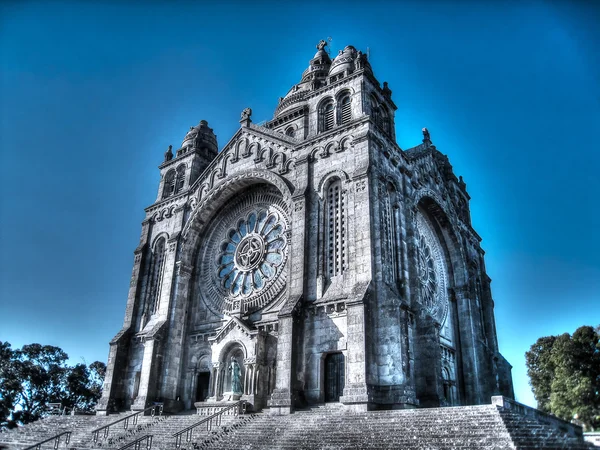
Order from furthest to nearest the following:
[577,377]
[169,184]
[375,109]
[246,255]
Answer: [169,184] < [577,377] < [246,255] < [375,109]

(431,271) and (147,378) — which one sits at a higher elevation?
(431,271)

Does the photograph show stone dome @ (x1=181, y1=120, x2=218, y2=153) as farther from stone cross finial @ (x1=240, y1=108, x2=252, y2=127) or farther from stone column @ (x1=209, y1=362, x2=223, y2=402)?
stone column @ (x1=209, y1=362, x2=223, y2=402)

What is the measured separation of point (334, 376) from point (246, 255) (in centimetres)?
966

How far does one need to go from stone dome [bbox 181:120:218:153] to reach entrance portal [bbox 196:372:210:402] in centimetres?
1568

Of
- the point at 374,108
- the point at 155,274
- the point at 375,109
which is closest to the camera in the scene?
the point at 374,108

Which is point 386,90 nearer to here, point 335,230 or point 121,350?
point 335,230

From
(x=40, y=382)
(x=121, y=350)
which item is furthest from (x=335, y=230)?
(x=40, y=382)

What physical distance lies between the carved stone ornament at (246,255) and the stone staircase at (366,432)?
7.01 m

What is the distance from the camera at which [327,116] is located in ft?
89.8

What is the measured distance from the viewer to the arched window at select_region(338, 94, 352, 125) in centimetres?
2620

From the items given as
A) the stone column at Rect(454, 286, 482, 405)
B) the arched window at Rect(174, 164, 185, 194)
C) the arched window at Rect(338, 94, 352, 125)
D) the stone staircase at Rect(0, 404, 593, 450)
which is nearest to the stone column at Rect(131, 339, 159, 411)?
the stone staircase at Rect(0, 404, 593, 450)

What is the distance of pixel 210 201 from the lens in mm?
30031

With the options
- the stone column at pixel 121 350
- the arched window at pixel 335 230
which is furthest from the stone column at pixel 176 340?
the arched window at pixel 335 230

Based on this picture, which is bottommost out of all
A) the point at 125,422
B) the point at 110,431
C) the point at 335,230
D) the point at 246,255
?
the point at 110,431
